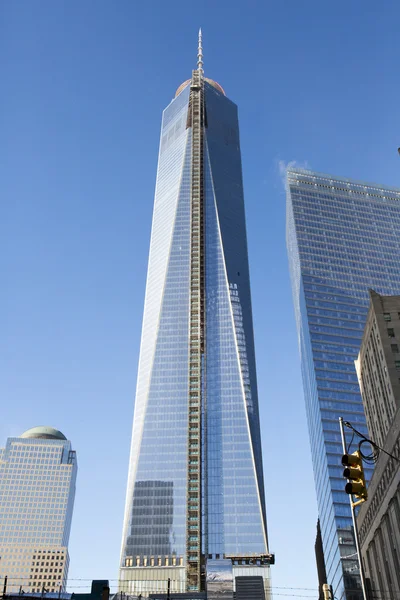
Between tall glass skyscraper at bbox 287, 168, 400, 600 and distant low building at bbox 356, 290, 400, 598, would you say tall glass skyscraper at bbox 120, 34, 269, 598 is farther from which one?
distant low building at bbox 356, 290, 400, 598

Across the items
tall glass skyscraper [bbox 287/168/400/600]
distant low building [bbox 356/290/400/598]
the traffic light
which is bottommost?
the traffic light

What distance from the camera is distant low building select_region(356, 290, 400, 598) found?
58.3m

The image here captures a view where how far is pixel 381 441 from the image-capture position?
3784 inches

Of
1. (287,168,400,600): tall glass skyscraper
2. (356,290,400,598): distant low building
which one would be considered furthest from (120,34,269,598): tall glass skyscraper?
(356,290,400,598): distant low building

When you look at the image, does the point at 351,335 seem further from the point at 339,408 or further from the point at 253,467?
the point at 253,467

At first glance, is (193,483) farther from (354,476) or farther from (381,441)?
(354,476)

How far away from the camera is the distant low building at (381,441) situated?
58.3 m

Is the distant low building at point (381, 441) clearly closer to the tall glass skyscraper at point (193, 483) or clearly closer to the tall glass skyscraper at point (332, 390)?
the tall glass skyscraper at point (332, 390)

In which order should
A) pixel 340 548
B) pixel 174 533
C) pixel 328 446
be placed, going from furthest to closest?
pixel 174 533 → pixel 328 446 → pixel 340 548

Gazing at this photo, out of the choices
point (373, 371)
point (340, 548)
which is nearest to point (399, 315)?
point (373, 371)

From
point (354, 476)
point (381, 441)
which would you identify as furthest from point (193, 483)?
point (354, 476)

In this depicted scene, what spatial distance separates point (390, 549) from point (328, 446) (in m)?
101

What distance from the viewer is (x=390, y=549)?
2375 inches

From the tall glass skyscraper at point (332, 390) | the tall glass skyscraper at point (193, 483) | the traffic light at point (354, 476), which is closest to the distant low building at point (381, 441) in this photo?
the traffic light at point (354, 476)
